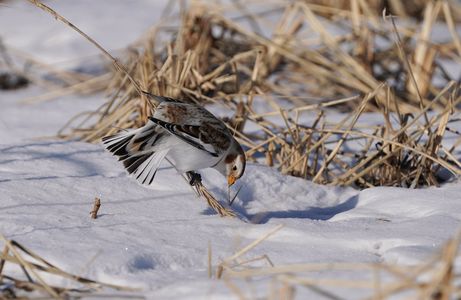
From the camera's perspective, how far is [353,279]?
80.0 inches

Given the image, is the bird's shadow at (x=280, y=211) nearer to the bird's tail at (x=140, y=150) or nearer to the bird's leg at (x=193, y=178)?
the bird's leg at (x=193, y=178)

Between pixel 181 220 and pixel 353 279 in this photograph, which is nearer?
pixel 353 279

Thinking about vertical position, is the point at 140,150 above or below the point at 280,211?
above

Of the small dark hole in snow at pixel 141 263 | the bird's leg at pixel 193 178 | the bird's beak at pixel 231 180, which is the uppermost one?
the bird's leg at pixel 193 178

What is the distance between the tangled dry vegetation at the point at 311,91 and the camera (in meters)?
3.42

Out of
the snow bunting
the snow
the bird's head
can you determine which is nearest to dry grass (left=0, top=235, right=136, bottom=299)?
the snow

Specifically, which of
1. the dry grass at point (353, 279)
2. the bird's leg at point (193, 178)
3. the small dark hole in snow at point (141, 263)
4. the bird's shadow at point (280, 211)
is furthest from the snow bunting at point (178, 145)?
the dry grass at point (353, 279)

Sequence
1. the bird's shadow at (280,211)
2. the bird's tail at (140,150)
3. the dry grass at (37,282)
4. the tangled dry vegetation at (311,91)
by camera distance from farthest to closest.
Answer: the tangled dry vegetation at (311,91) → the bird's shadow at (280,211) → the bird's tail at (140,150) → the dry grass at (37,282)

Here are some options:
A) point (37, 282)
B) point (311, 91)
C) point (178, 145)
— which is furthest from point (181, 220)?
point (311, 91)

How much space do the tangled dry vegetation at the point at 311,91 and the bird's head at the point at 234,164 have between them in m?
0.38

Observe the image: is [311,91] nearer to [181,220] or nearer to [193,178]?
[193,178]

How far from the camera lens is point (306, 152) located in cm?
337

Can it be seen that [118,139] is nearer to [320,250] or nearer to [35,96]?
[320,250]

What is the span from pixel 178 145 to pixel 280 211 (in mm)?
459
